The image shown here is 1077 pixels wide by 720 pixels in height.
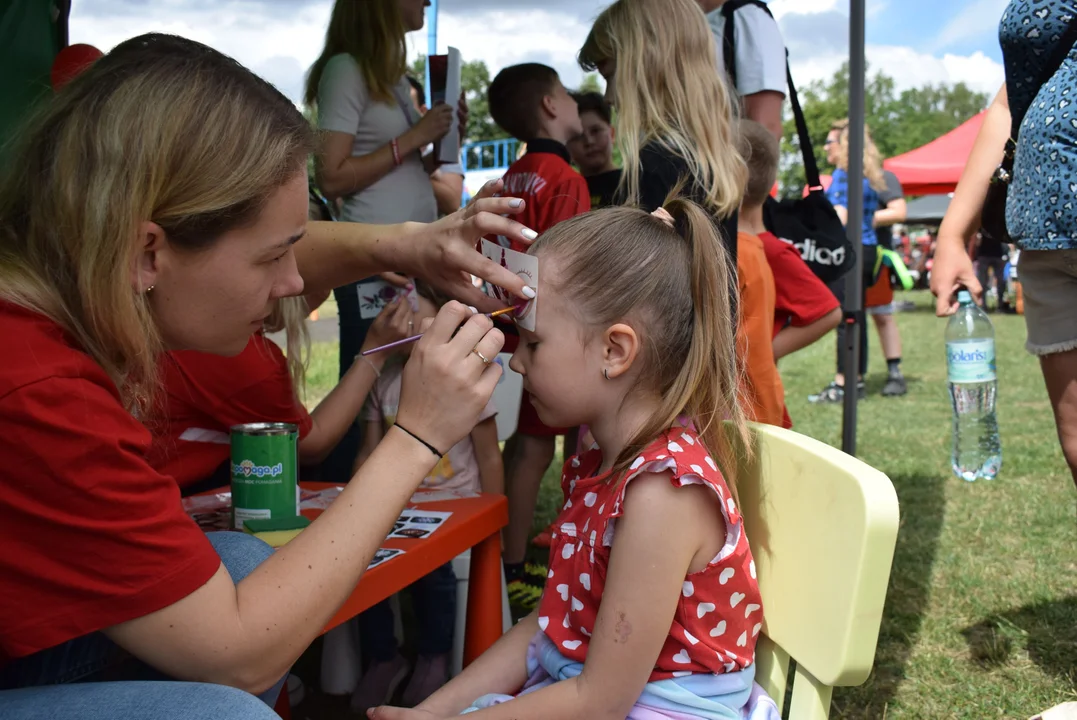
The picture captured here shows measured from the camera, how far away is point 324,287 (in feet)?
7.11

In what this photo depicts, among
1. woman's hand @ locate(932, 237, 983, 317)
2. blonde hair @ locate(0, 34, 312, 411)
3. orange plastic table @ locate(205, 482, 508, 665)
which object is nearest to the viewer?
blonde hair @ locate(0, 34, 312, 411)

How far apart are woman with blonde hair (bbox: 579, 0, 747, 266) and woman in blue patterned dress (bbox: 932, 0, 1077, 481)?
0.59m

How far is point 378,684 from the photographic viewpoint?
2473mm

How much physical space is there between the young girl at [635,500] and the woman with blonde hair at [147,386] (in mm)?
213

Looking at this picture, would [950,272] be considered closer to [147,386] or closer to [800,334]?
[800,334]

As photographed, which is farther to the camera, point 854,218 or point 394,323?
point 854,218

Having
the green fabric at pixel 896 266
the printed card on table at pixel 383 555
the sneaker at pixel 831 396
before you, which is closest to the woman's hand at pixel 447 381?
the printed card on table at pixel 383 555

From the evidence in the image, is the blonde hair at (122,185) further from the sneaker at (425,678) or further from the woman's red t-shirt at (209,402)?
the sneaker at (425,678)

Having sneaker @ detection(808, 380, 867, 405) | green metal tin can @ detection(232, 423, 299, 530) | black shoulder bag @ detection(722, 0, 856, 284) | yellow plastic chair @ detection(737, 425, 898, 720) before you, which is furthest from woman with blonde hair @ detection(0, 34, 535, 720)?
sneaker @ detection(808, 380, 867, 405)

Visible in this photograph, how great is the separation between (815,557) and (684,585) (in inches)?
7.4

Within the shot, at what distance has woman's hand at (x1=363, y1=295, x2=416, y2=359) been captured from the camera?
240cm

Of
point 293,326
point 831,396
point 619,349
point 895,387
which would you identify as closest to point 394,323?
point 293,326

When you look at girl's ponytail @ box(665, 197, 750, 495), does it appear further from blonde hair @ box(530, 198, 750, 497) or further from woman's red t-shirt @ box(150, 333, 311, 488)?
woman's red t-shirt @ box(150, 333, 311, 488)

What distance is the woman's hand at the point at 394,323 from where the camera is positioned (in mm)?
2400
